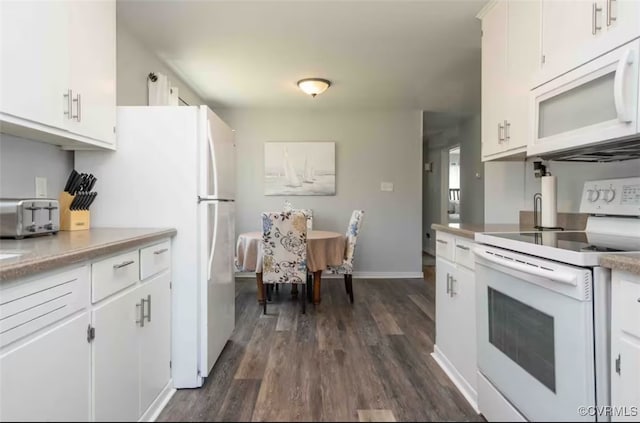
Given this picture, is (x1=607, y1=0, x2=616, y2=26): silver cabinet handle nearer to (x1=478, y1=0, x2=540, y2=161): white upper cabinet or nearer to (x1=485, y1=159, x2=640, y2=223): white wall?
(x1=478, y1=0, x2=540, y2=161): white upper cabinet

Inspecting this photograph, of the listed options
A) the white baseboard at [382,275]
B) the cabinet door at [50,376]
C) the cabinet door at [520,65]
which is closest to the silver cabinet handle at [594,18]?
the cabinet door at [520,65]

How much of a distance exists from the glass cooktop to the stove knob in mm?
167

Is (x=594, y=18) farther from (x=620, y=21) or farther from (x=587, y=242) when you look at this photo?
(x=587, y=242)

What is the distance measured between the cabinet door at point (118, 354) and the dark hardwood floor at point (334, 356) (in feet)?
0.85

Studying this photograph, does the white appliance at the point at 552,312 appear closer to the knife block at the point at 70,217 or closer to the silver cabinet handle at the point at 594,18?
the silver cabinet handle at the point at 594,18

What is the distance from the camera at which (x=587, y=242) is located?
138 cm

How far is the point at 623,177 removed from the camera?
168 cm

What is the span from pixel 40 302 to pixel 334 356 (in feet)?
5.84

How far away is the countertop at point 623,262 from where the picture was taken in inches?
38.0

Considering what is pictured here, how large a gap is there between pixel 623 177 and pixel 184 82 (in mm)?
3786

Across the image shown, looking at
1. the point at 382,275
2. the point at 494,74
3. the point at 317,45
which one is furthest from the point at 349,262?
the point at 494,74

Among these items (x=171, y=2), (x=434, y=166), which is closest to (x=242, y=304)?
(x=171, y=2)

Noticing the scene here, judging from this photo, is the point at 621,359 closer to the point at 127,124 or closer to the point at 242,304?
the point at 127,124

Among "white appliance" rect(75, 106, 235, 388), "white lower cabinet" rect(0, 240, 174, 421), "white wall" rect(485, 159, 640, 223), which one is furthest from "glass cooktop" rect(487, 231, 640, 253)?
"white appliance" rect(75, 106, 235, 388)
